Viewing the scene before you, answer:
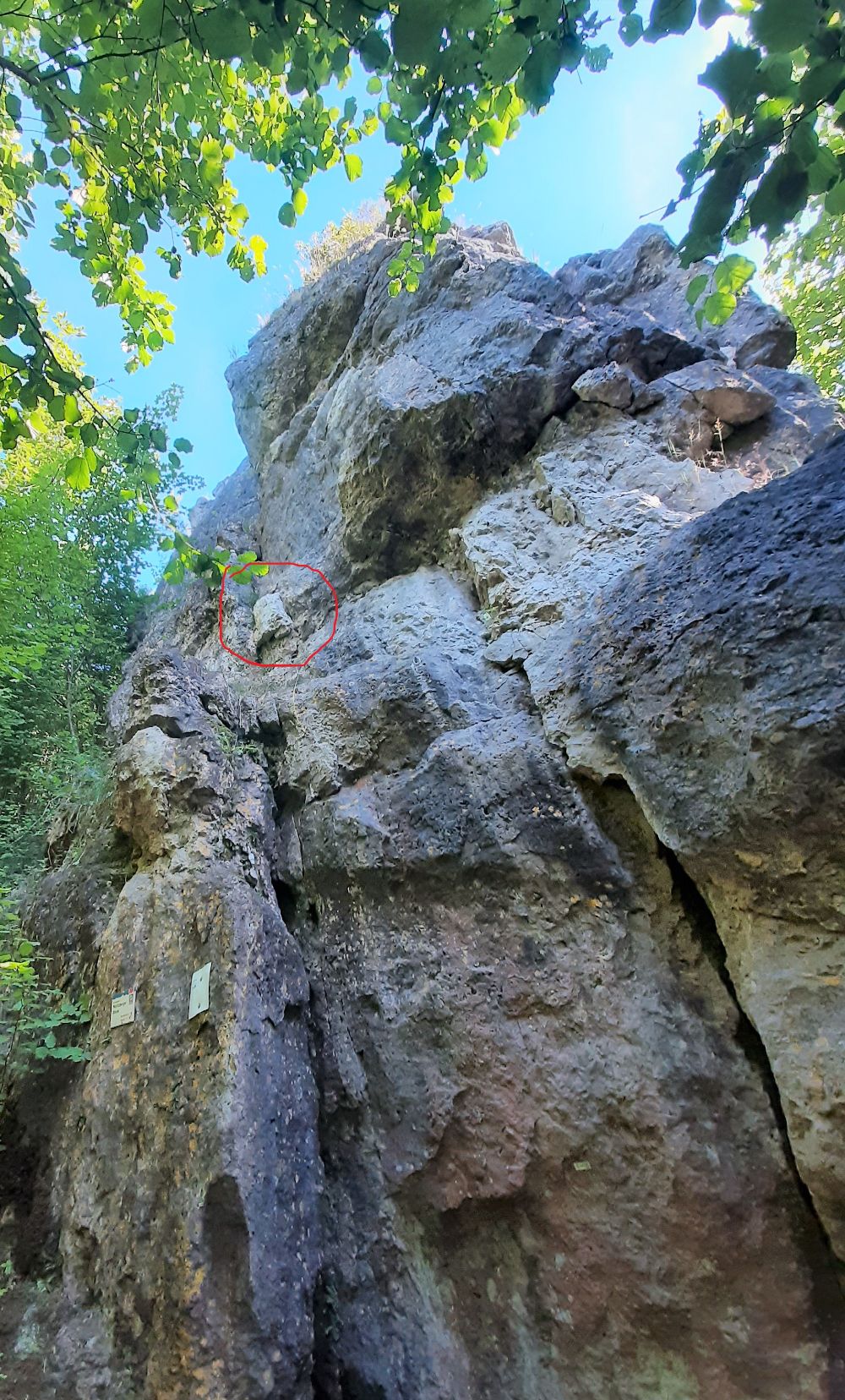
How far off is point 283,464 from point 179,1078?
6.48m

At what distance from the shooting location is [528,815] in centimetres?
364

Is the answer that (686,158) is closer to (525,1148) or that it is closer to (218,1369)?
(525,1148)

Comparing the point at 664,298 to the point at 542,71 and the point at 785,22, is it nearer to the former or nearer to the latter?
the point at 542,71

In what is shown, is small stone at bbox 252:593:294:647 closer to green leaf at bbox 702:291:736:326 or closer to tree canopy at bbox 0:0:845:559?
tree canopy at bbox 0:0:845:559

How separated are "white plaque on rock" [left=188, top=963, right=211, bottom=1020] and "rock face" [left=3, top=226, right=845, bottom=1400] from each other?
0.06 m

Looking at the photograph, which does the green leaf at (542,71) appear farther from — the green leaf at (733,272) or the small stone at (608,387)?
the small stone at (608,387)

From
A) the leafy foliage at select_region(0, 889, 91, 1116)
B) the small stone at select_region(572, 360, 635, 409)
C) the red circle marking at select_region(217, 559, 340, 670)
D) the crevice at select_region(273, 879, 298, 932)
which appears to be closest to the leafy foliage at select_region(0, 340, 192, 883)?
the red circle marking at select_region(217, 559, 340, 670)

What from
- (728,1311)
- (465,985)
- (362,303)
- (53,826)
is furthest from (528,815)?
(362,303)

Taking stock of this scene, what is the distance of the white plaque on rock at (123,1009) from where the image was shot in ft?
11.6

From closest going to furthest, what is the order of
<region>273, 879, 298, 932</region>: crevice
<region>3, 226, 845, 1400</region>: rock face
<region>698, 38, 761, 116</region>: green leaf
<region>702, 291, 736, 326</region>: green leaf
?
1. <region>698, 38, 761, 116</region>: green leaf
2. <region>702, 291, 736, 326</region>: green leaf
3. <region>3, 226, 845, 1400</region>: rock face
4. <region>273, 879, 298, 932</region>: crevice

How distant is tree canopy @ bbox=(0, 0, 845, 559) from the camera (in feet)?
5.39

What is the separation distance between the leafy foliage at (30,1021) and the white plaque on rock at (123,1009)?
0.36 m

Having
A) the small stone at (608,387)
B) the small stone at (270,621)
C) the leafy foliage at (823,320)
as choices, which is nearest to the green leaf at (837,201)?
the small stone at (608,387)

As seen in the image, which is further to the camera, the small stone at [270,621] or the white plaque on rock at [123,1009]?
the small stone at [270,621]
